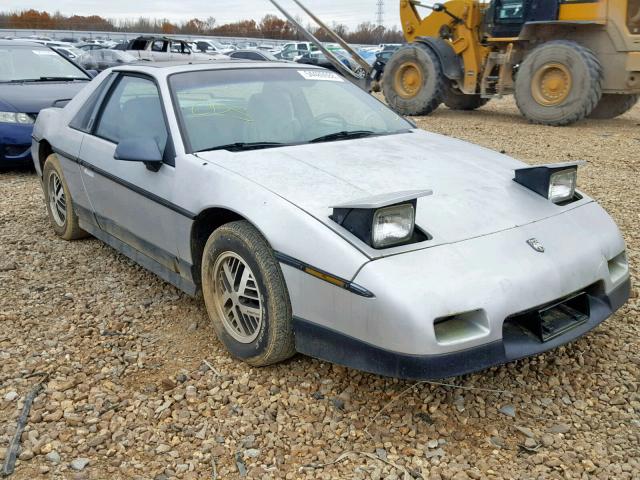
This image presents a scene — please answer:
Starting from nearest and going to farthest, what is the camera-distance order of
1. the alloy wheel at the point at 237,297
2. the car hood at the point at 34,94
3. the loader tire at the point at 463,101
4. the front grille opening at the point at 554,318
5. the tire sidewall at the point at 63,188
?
the front grille opening at the point at 554,318, the alloy wheel at the point at 237,297, the tire sidewall at the point at 63,188, the car hood at the point at 34,94, the loader tire at the point at 463,101

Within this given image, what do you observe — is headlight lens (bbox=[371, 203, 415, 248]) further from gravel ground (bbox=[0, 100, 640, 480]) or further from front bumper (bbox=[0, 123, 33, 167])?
front bumper (bbox=[0, 123, 33, 167])

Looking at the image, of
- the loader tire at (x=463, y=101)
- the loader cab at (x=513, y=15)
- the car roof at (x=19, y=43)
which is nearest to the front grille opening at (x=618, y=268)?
the car roof at (x=19, y=43)

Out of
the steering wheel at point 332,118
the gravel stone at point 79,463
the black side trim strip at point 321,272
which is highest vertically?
the steering wheel at point 332,118

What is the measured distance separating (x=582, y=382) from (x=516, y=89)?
8607 mm

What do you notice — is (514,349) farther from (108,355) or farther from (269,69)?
(269,69)

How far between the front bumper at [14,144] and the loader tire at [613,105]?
9561mm

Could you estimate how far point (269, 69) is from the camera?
3.64 m

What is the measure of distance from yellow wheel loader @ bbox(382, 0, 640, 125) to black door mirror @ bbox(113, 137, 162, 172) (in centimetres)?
833

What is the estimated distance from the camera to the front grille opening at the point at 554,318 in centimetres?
234

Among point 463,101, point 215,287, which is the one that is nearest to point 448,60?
point 463,101

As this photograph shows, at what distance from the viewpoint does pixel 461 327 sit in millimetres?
2209

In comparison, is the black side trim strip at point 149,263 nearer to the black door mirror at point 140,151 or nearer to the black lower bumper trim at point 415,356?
the black door mirror at point 140,151

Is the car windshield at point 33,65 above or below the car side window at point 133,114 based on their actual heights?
above

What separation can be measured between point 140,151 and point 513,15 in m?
9.15
